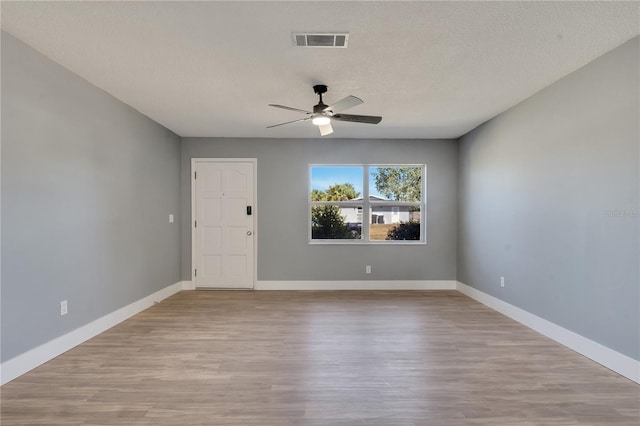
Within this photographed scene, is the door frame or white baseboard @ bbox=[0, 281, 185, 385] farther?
the door frame

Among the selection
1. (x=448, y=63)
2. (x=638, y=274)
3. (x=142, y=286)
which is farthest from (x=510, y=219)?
(x=142, y=286)

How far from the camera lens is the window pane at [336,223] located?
508 cm

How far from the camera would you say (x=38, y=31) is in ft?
6.93

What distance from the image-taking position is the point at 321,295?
4.58 metres

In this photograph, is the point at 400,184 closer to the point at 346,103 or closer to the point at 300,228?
the point at 300,228

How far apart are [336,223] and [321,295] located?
122 cm

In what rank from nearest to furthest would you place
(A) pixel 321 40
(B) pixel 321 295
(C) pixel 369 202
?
(A) pixel 321 40
(B) pixel 321 295
(C) pixel 369 202

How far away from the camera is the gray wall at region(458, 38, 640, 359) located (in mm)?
2256

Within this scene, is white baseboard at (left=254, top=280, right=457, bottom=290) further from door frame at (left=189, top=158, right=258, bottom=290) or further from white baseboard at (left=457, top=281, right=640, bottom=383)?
white baseboard at (left=457, top=281, right=640, bottom=383)

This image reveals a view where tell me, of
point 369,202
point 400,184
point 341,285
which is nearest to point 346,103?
point 369,202

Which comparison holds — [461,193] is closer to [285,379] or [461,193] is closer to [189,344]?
[285,379]

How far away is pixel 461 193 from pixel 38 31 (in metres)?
5.16

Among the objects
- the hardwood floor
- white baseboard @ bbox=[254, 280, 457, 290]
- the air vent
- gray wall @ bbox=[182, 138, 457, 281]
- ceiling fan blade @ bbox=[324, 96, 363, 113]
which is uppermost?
the air vent

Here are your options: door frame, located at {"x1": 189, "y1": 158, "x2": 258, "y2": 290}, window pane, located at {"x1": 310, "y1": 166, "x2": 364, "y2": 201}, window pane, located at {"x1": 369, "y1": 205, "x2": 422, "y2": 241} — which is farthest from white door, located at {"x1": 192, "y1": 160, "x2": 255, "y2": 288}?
window pane, located at {"x1": 369, "y1": 205, "x2": 422, "y2": 241}
